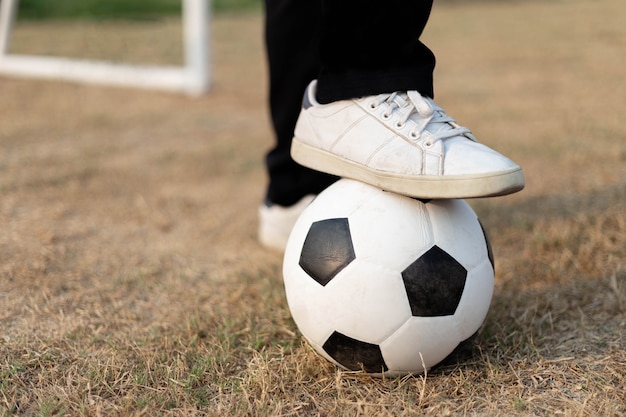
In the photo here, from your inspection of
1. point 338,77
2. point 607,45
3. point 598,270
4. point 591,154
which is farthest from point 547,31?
point 338,77

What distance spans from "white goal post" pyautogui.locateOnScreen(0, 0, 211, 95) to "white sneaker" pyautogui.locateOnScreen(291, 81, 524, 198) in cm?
399

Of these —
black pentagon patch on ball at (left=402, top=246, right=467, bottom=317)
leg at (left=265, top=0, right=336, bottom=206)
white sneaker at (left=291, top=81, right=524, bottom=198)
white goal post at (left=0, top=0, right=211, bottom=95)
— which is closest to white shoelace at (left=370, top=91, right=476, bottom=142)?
white sneaker at (left=291, top=81, right=524, bottom=198)

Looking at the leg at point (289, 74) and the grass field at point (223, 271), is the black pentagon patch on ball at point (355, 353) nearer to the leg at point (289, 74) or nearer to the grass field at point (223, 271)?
the grass field at point (223, 271)

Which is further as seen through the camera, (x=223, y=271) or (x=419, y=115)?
(x=223, y=271)

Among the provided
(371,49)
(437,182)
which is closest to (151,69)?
(371,49)

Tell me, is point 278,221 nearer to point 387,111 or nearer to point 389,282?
point 387,111

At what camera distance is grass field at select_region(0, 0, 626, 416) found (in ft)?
5.30

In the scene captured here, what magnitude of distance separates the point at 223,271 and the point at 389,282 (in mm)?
1079

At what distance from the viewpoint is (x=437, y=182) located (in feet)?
5.23

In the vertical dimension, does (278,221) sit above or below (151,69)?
above

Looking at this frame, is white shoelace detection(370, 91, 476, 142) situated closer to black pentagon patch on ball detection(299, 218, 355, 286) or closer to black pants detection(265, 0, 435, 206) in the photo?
black pants detection(265, 0, 435, 206)

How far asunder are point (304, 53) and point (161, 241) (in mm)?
1053

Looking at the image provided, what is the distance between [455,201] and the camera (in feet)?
5.74

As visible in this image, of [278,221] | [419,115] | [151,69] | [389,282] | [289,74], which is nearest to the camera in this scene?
[389,282]
